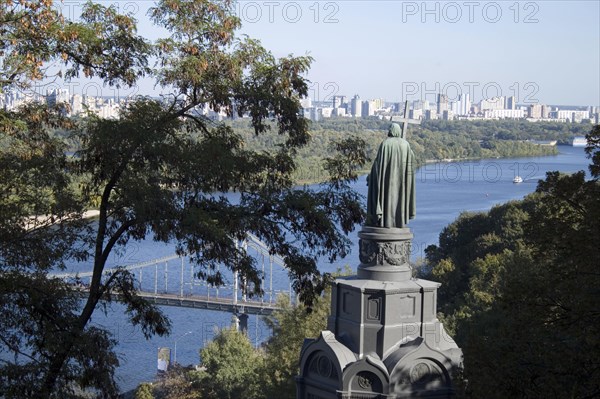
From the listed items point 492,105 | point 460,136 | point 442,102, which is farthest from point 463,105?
point 442,102

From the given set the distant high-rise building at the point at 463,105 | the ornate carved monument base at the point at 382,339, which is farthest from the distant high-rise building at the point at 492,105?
the ornate carved monument base at the point at 382,339

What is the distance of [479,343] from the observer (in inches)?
292

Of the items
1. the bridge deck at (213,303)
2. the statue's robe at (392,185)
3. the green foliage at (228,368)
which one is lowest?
the bridge deck at (213,303)

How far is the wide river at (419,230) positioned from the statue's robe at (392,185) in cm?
276

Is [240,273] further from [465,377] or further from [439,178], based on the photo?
[439,178]

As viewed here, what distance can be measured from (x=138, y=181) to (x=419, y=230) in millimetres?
40448

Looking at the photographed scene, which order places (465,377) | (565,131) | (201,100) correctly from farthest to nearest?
1. (565,131)
2. (201,100)
3. (465,377)

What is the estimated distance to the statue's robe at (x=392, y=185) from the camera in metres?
7.77

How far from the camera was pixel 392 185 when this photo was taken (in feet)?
25.7

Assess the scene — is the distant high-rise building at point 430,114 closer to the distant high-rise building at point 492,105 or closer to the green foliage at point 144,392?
the distant high-rise building at point 492,105

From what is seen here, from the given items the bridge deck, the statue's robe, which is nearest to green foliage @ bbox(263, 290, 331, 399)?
the statue's robe

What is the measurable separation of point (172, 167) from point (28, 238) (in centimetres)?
152

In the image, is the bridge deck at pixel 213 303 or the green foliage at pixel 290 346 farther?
the bridge deck at pixel 213 303

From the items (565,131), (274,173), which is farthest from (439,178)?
(274,173)
